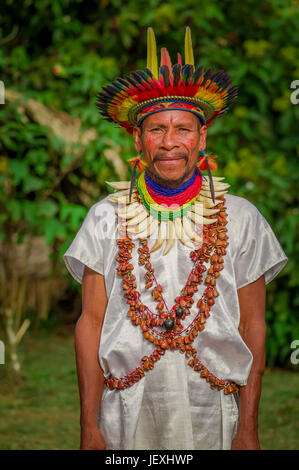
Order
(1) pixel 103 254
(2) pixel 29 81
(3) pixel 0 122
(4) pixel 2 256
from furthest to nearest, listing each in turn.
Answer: (2) pixel 29 81, (4) pixel 2 256, (3) pixel 0 122, (1) pixel 103 254

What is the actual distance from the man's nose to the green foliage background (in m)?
2.62

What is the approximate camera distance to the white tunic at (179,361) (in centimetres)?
203

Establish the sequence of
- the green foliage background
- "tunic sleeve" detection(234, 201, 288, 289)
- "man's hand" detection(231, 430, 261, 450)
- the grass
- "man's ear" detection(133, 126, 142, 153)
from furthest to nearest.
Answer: the green foliage background, the grass, "man's ear" detection(133, 126, 142, 153), "tunic sleeve" detection(234, 201, 288, 289), "man's hand" detection(231, 430, 261, 450)

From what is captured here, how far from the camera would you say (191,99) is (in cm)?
209

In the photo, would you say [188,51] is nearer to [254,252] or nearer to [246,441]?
[254,252]

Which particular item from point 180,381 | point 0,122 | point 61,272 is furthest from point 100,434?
point 61,272

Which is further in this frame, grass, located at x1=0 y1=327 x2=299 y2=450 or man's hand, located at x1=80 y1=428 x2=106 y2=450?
grass, located at x1=0 y1=327 x2=299 y2=450

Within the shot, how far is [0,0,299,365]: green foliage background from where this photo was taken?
15.8 ft

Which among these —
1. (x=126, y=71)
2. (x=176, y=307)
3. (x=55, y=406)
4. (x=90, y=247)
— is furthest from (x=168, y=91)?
(x=126, y=71)

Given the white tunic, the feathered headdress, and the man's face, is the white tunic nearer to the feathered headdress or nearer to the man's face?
the man's face

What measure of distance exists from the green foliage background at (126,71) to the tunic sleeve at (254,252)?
2617 millimetres

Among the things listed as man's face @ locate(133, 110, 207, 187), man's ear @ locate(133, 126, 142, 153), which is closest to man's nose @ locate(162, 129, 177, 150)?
man's face @ locate(133, 110, 207, 187)
